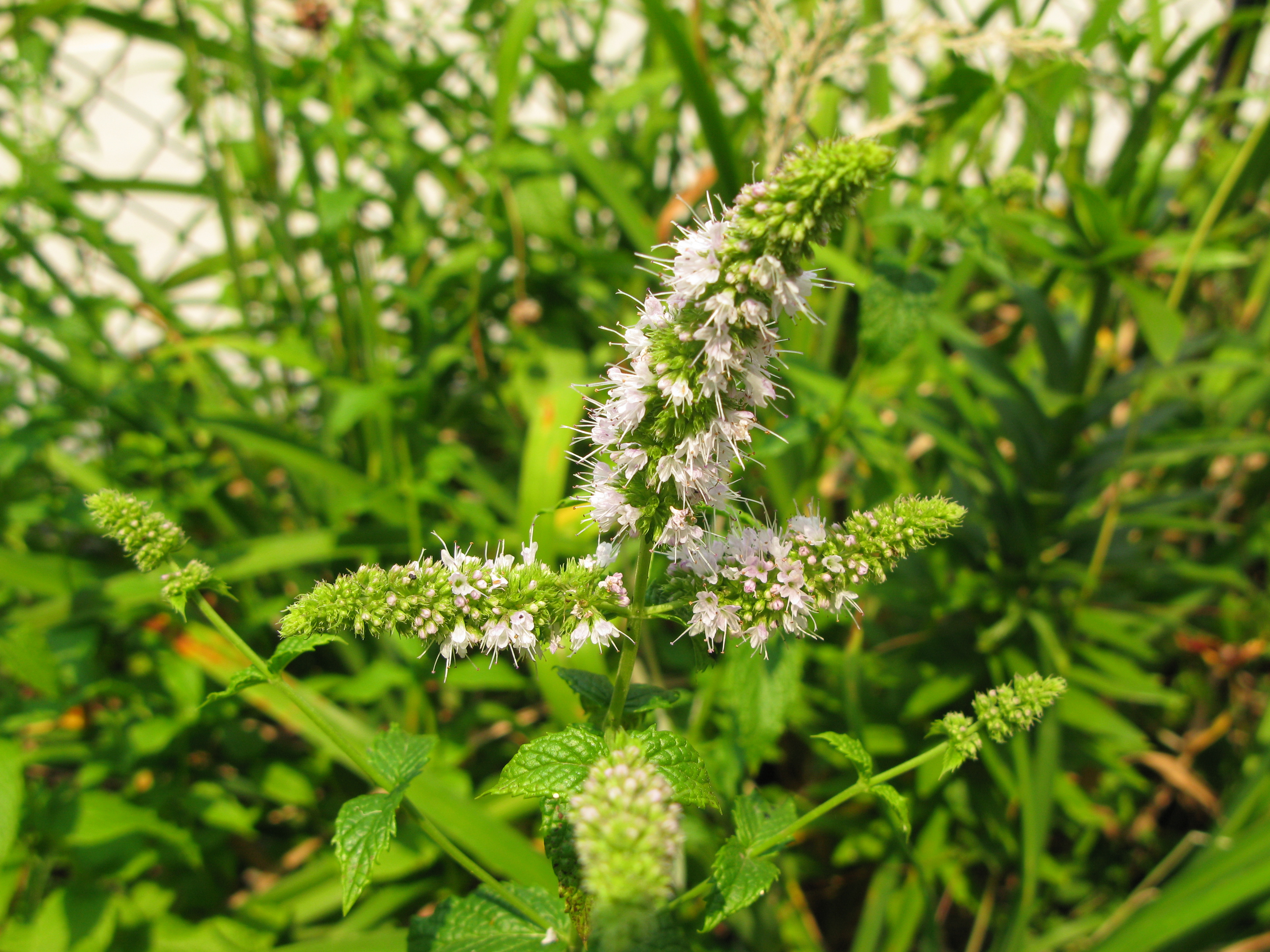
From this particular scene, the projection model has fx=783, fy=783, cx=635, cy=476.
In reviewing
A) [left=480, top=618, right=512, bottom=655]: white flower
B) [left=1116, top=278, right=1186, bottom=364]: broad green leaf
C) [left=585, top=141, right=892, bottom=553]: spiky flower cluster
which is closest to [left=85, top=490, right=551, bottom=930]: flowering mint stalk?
[left=480, top=618, right=512, bottom=655]: white flower

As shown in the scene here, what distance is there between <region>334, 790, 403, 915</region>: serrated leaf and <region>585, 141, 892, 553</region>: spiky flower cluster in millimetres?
457

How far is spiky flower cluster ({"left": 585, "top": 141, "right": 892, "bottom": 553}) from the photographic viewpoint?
770mm

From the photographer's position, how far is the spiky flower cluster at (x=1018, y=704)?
986mm

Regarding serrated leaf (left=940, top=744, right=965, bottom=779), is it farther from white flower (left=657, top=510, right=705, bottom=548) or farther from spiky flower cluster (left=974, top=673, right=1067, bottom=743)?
white flower (left=657, top=510, right=705, bottom=548)

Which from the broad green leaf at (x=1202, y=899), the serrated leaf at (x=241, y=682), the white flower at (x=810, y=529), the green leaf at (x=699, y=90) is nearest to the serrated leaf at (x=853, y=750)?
the white flower at (x=810, y=529)

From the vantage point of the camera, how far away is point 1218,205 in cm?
213

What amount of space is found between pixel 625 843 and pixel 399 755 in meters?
0.58

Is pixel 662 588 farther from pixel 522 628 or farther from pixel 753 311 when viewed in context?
pixel 753 311

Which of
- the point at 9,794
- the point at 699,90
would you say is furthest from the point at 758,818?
the point at 699,90

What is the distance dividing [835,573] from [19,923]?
2020 millimetres

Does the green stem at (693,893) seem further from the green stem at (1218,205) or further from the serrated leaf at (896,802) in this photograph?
the green stem at (1218,205)

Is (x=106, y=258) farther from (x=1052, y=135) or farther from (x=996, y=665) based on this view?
(x=996, y=665)

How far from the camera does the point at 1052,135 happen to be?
173 centimetres

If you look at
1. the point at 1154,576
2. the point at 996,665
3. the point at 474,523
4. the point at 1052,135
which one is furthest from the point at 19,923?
the point at 1154,576
